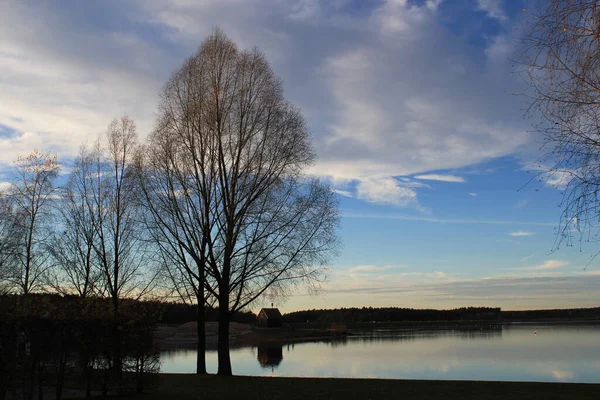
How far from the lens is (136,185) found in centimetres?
2069

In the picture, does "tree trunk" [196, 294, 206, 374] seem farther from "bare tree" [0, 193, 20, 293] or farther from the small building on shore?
the small building on shore

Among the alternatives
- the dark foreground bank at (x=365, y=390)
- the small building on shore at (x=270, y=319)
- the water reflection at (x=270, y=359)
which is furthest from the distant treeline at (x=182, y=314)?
the small building on shore at (x=270, y=319)

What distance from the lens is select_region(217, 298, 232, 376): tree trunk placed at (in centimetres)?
1917

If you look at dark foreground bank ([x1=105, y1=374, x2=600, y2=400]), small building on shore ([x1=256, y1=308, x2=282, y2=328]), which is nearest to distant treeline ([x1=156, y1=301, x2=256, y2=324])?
dark foreground bank ([x1=105, y1=374, x2=600, y2=400])

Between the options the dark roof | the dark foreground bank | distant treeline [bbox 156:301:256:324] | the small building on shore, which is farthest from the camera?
the dark roof

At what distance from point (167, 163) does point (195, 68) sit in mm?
4029

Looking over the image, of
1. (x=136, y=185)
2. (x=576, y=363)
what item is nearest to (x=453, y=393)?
(x=136, y=185)

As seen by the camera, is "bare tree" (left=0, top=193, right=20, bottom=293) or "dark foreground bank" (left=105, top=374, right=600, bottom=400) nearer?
"dark foreground bank" (left=105, top=374, right=600, bottom=400)

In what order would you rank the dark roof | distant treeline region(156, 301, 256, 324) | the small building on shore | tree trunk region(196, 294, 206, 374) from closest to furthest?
distant treeline region(156, 301, 256, 324), tree trunk region(196, 294, 206, 374), the small building on shore, the dark roof

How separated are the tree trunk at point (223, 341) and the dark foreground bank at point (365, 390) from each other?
290 cm

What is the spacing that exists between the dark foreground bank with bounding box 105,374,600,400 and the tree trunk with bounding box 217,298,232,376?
9.50 feet

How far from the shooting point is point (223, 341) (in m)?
19.8

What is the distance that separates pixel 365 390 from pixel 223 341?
7.78 metres

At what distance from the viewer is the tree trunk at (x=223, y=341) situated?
1917 cm
